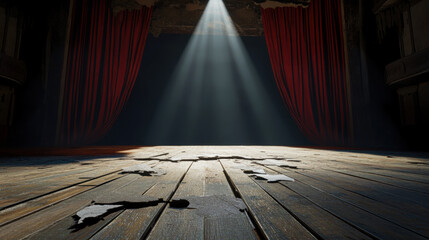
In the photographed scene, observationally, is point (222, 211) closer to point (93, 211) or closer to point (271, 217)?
point (271, 217)

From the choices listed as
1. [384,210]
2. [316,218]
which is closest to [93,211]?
[316,218]

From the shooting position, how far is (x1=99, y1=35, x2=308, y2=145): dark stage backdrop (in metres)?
6.09

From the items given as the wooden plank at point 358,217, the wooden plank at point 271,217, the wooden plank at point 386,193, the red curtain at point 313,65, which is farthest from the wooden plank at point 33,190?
the red curtain at point 313,65

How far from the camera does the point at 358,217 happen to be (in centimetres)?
52

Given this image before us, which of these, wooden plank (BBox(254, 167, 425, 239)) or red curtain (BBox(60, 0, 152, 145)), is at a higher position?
red curtain (BBox(60, 0, 152, 145))

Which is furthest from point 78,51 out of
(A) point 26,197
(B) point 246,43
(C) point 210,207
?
(C) point 210,207

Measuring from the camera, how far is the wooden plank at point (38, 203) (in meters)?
0.51

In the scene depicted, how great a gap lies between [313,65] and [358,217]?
18.4ft

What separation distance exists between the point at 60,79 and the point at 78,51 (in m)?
0.79

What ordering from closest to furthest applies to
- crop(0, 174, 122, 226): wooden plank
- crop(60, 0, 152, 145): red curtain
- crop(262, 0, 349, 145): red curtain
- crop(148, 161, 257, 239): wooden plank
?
crop(148, 161, 257, 239): wooden plank, crop(0, 174, 122, 226): wooden plank, crop(60, 0, 152, 145): red curtain, crop(262, 0, 349, 145): red curtain

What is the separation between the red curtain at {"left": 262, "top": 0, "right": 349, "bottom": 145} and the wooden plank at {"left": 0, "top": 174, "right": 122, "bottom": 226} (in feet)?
17.4

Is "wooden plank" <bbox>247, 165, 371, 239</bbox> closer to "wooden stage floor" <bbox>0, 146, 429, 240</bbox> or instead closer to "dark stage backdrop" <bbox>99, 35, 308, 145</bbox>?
"wooden stage floor" <bbox>0, 146, 429, 240</bbox>

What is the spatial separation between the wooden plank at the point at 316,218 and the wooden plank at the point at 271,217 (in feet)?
0.07

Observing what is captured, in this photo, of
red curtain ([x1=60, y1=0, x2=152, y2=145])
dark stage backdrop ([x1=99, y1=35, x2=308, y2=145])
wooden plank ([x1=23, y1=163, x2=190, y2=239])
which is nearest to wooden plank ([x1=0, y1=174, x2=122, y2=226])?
wooden plank ([x1=23, y1=163, x2=190, y2=239])
